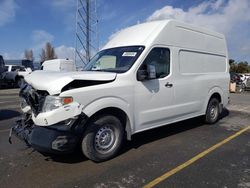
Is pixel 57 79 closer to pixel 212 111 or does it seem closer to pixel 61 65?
pixel 212 111

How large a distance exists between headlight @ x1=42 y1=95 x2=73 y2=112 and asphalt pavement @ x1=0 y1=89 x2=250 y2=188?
104cm

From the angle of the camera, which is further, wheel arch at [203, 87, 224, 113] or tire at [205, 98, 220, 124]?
tire at [205, 98, 220, 124]

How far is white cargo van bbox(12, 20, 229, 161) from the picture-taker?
410 cm

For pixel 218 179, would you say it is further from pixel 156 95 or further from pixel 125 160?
pixel 156 95

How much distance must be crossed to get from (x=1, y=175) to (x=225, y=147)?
4281 millimetres

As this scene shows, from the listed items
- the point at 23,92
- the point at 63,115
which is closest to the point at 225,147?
the point at 63,115

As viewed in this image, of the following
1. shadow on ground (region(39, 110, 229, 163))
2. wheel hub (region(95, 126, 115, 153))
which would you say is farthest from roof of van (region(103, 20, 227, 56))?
shadow on ground (region(39, 110, 229, 163))

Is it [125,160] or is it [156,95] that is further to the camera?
[156,95]

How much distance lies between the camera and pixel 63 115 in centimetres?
402

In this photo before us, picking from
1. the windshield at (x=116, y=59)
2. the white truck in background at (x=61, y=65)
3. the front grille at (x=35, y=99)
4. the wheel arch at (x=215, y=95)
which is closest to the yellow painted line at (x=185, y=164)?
the wheel arch at (x=215, y=95)

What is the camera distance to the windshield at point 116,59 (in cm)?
515

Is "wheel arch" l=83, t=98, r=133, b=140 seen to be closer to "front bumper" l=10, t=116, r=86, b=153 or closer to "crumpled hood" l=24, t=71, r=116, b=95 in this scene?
"front bumper" l=10, t=116, r=86, b=153

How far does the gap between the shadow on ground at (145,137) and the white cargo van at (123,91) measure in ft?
1.56

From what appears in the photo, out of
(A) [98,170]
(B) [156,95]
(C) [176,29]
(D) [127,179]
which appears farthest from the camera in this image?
(C) [176,29]
